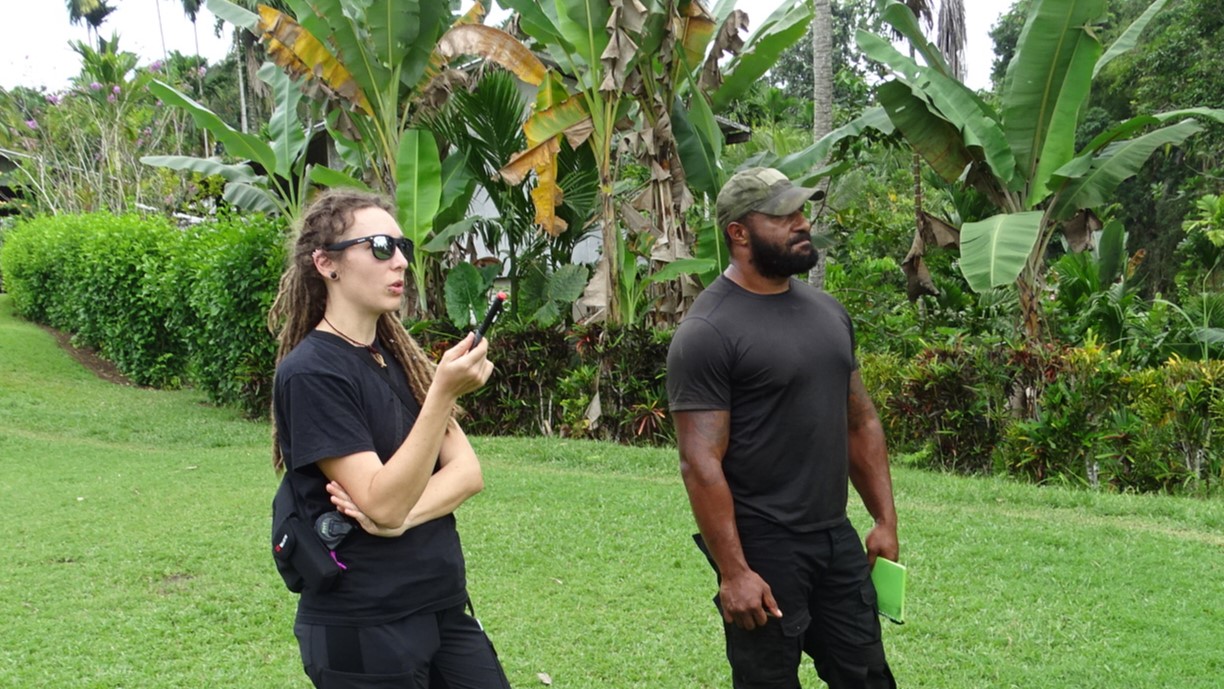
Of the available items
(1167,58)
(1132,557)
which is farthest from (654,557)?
(1167,58)

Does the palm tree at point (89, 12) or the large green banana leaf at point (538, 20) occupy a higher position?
the palm tree at point (89, 12)

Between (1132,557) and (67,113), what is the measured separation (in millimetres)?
23269

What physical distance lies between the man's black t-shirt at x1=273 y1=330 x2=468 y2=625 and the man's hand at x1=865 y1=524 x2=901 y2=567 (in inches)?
55.9

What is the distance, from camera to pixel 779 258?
3266 mm

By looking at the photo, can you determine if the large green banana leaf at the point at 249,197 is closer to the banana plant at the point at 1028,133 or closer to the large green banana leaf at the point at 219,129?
the large green banana leaf at the point at 219,129

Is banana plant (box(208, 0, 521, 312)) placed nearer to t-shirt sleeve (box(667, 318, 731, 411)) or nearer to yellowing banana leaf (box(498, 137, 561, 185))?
yellowing banana leaf (box(498, 137, 561, 185))

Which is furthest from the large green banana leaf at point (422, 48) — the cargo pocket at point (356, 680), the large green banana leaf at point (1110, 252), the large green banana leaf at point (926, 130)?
the cargo pocket at point (356, 680)

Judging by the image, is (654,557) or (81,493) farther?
(81,493)

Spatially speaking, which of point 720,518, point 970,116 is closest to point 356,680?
point 720,518

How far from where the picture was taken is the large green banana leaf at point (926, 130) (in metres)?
8.89

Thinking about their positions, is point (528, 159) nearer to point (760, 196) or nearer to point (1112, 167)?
point (1112, 167)

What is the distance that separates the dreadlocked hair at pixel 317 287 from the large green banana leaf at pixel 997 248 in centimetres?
569

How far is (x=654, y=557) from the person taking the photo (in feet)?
21.5

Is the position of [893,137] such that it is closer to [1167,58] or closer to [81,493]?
[81,493]
